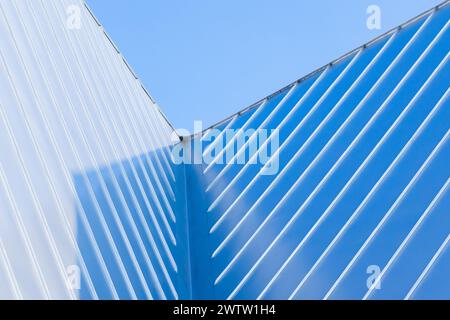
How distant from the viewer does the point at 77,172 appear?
8.45 metres

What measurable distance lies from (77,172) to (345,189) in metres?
3.17

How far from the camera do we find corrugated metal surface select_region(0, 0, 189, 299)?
6.75m

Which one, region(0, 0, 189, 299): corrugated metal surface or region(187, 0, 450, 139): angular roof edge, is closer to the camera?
region(0, 0, 189, 299): corrugated metal surface

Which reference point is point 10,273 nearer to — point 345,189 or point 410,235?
point 410,235

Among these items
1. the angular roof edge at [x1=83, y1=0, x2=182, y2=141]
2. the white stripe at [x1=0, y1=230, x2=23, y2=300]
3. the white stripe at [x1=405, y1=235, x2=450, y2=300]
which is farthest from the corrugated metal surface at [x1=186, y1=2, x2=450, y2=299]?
the white stripe at [x1=0, y1=230, x2=23, y2=300]

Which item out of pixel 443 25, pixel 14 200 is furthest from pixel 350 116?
pixel 14 200

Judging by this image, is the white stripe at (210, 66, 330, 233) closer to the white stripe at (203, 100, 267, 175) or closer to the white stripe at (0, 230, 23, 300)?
the white stripe at (203, 100, 267, 175)

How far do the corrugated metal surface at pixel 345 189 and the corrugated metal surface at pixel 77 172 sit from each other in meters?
0.76

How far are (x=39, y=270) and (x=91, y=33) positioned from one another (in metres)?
5.85

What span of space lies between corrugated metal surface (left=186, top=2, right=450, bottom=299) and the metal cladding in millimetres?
22

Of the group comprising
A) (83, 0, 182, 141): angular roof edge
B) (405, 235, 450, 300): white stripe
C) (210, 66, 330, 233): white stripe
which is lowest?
(405, 235, 450, 300): white stripe

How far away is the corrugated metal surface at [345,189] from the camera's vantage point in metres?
8.23

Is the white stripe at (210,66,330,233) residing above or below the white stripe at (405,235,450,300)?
above

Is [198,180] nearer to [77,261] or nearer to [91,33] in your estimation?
[91,33]
